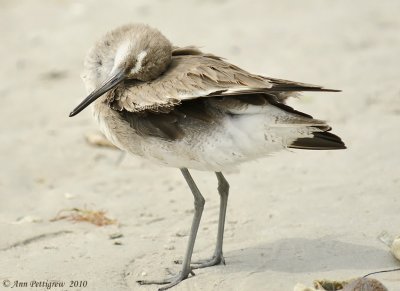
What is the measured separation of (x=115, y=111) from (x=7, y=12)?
23.0 feet

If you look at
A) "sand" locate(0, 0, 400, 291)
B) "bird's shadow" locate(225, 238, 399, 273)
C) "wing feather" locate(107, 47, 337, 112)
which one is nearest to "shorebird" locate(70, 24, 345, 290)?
"wing feather" locate(107, 47, 337, 112)

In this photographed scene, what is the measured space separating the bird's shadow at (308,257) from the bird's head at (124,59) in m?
1.39

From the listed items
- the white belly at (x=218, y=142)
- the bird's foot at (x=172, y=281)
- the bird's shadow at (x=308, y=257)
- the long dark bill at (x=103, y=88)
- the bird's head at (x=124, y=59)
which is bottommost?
the bird's foot at (x=172, y=281)

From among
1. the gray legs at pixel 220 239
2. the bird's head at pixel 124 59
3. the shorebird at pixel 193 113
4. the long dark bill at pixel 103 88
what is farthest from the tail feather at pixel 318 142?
the long dark bill at pixel 103 88

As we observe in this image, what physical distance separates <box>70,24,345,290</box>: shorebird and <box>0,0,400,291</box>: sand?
51cm

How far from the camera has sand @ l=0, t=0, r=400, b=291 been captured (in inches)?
207

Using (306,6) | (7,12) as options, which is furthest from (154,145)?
(7,12)

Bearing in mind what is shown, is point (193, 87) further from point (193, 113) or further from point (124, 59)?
point (124, 59)

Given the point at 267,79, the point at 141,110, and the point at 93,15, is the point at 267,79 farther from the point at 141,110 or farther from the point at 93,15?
the point at 93,15

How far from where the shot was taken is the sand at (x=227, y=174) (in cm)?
526

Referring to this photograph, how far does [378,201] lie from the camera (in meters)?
5.87

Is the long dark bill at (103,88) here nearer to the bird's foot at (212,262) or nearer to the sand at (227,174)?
the sand at (227,174)

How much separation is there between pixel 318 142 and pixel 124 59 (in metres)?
1.39

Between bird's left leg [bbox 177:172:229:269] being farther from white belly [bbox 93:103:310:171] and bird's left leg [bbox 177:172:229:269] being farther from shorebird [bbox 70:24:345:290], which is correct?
white belly [bbox 93:103:310:171]
